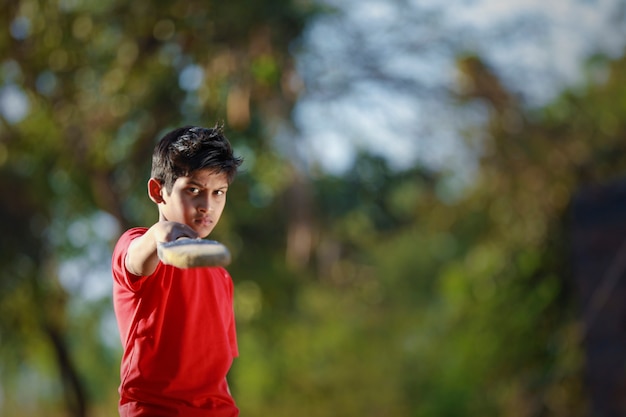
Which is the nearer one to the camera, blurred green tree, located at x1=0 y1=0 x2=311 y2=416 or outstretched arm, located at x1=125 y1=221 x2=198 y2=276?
outstretched arm, located at x1=125 y1=221 x2=198 y2=276

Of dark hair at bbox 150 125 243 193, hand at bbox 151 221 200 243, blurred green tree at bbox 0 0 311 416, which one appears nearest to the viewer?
hand at bbox 151 221 200 243

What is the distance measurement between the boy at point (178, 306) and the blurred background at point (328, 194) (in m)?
4.52

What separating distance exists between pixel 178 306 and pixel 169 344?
70 millimetres

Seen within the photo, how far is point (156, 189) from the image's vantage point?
190 centimetres

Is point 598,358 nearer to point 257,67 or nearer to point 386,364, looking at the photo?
point 257,67

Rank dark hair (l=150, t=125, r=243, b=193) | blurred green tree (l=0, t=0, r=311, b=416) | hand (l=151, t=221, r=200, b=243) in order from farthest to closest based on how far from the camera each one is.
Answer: blurred green tree (l=0, t=0, r=311, b=416) < dark hair (l=150, t=125, r=243, b=193) < hand (l=151, t=221, r=200, b=243)

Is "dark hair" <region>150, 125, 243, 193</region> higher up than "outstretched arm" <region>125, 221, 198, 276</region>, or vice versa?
"dark hair" <region>150, 125, 243, 193</region>

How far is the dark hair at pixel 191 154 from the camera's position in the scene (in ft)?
5.99

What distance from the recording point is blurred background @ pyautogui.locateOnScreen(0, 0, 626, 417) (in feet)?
24.5

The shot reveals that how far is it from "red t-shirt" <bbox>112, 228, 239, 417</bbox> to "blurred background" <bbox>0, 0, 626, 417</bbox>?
14.9 feet

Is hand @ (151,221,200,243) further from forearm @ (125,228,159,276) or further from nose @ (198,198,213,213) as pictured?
nose @ (198,198,213,213)

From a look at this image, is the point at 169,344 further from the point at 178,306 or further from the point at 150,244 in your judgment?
the point at 150,244

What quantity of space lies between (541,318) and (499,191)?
1.21 m

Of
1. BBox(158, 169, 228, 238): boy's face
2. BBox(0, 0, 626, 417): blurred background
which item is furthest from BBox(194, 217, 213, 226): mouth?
BBox(0, 0, 626, 417): blurred background
